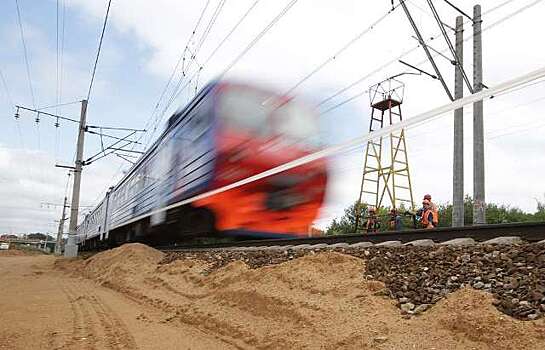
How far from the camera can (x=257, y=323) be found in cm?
480

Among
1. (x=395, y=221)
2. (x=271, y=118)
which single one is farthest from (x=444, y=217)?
(x=271, y=118)

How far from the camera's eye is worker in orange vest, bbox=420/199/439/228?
12.1 meters

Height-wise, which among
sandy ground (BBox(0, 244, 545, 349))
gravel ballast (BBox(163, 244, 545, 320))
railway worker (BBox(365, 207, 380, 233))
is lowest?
sandy ground (BBox(0, 244, 545, 349))

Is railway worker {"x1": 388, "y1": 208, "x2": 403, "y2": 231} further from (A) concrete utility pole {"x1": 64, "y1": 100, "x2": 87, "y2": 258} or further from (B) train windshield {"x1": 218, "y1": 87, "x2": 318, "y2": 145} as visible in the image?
(A) concrete utility pole {"x1": 64, "y1": 100, "x2": 87, "y2": 258}

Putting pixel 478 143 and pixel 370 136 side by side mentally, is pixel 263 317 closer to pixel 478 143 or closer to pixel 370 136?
pixel 370 136

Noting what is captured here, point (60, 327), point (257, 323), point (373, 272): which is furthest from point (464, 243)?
point (60, 327)

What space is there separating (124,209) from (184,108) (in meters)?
7.08

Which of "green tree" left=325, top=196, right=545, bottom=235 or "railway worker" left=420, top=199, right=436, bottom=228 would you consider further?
"green tree" left=325, top=196, right=545, bottom=235

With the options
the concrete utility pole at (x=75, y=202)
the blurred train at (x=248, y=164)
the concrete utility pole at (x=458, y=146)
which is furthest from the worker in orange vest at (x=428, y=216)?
the concrete utility pole at (x=75, y=202)

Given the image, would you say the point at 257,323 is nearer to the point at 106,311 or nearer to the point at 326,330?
the point at 326,330

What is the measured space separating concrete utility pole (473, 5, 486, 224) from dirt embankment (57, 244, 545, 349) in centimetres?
597

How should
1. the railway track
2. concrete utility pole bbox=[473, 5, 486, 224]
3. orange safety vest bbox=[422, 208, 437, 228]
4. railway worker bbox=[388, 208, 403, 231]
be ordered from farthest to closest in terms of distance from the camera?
railway worker bbox=[388, 208, 403, 231], orange safety vest bbox=[422, 208, 437, 228], concrete utility pole bbox=[473, 5, 486, 224], the railway track

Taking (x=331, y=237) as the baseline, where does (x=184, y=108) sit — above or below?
above

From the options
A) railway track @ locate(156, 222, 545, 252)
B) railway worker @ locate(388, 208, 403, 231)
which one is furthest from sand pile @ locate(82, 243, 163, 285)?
railway worker @ locate(388, 208, 403, 231)
